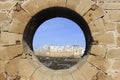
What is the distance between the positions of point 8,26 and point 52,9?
851 millimetres

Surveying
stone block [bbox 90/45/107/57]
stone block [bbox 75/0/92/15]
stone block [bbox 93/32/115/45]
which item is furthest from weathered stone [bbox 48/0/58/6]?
stone block [bbox 90/45/107/57]

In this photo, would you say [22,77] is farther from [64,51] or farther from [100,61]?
[64,51]

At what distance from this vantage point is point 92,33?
508 cm

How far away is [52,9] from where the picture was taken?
208 inches

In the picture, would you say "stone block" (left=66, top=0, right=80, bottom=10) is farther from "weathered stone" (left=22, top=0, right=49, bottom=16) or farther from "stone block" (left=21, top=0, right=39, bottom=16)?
"stone block" (left=21, top=0, right=39, bottom=16)

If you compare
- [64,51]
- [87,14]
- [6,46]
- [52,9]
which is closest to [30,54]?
[6,46]

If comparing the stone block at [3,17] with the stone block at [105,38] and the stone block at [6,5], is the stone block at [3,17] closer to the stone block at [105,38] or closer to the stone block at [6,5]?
the stone block at [6,5]

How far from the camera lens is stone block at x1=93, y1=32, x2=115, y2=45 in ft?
16.6

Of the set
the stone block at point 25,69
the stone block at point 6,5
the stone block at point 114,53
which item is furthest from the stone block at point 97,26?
the stone block at point 6,5

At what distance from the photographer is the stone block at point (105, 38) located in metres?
5.07

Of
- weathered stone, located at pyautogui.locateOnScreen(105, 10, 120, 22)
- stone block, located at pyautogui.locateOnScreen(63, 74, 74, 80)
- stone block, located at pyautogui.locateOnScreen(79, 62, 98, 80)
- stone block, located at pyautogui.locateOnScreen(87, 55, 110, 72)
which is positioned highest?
weathered stone, located at pyautogui.locateOnScreen(105, 10, 120, 22)

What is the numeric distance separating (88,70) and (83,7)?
111 cm

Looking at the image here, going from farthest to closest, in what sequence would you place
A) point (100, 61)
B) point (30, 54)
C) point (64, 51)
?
point (64, 51) → point (30, 54) → point (100, 61)

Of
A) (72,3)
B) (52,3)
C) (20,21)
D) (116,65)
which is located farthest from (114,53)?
(20,21)
